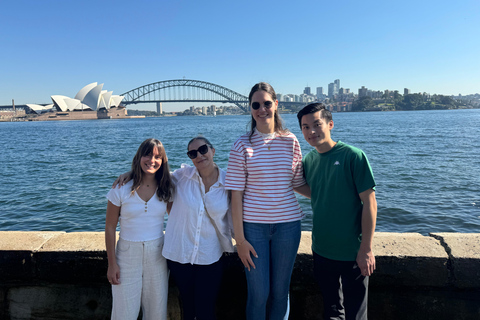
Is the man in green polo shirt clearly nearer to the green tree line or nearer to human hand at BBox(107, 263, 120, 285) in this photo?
human hand at BBox(107, 263, 120, 285)

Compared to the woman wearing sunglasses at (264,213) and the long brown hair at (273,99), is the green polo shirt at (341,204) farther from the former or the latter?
the long brown hair at (273,99)

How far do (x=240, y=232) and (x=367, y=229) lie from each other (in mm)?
587

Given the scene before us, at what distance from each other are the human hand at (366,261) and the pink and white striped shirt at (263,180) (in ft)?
1.11

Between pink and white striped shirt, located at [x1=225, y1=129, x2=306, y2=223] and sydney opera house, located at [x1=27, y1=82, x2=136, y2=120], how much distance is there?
276 feet

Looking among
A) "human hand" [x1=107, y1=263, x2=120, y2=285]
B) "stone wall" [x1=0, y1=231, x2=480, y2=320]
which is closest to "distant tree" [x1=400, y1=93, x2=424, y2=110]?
"stone wall" [x1=0, y1=231, x2=480, y2=320]

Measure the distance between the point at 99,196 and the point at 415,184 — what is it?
8246 mm

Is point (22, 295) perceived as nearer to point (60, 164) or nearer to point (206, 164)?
point (206, 164)

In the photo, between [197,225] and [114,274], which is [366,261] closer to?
[197,225]

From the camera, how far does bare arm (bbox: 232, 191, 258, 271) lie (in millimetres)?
1646

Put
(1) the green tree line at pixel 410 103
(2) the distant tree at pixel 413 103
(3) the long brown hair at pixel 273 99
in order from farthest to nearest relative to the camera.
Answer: (1) the green tree line at pixel 410 103, (2) the distant tree at pixel 413 103, (3) the long brown hair at pixel 273 99

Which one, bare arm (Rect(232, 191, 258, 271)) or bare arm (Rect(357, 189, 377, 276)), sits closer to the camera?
bare arm (Rect(357, 189, 377, 276))

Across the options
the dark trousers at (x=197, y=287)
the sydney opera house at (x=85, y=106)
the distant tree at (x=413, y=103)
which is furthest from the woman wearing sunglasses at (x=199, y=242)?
the distant tree at (x=413, y=103)

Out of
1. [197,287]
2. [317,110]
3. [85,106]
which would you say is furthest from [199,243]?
[85,106]

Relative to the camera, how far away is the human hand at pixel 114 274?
1.69 m
